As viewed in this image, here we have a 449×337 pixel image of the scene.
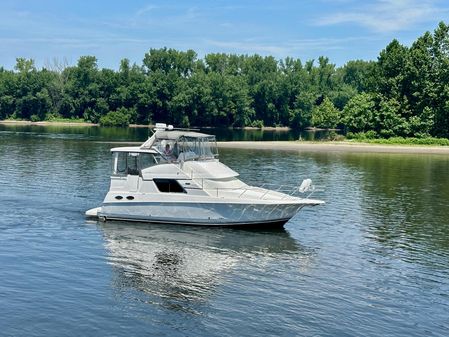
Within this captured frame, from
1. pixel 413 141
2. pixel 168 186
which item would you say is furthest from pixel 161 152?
pixel 413 141

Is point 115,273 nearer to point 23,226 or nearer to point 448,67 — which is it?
point 23,226

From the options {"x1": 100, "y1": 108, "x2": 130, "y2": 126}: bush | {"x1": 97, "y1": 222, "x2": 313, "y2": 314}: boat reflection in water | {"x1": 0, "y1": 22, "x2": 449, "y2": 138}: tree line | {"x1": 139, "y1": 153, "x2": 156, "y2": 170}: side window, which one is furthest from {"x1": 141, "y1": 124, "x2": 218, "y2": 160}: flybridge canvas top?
{"x1": 100, "y1": 108, "x2": 130, "y2": 126}: bush

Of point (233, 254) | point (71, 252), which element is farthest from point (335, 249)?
point (71, 252)

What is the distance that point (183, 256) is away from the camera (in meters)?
26.3

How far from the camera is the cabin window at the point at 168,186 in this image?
104 feet

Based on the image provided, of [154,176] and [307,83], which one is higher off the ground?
[307,83]

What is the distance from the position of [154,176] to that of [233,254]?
7.78m

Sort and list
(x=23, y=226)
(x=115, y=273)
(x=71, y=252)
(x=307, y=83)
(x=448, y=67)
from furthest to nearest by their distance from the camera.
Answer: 1. (x=307, y=83)
2. (x=448, y=67)
3. (x=23, y=226)
4. (x=71, y=252)
5. (x=115, y=273)

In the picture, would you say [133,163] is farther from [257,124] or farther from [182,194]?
[257,124]

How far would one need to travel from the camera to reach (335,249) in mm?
28219

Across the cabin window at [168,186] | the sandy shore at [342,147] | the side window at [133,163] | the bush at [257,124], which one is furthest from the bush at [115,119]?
the cabin window at [168,186]

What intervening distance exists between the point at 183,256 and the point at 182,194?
5.93 meters

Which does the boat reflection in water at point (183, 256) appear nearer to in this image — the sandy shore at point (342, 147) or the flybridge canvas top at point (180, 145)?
the flybridge canvas top at point (180, 145)

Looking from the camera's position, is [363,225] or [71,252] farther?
[363,225]
